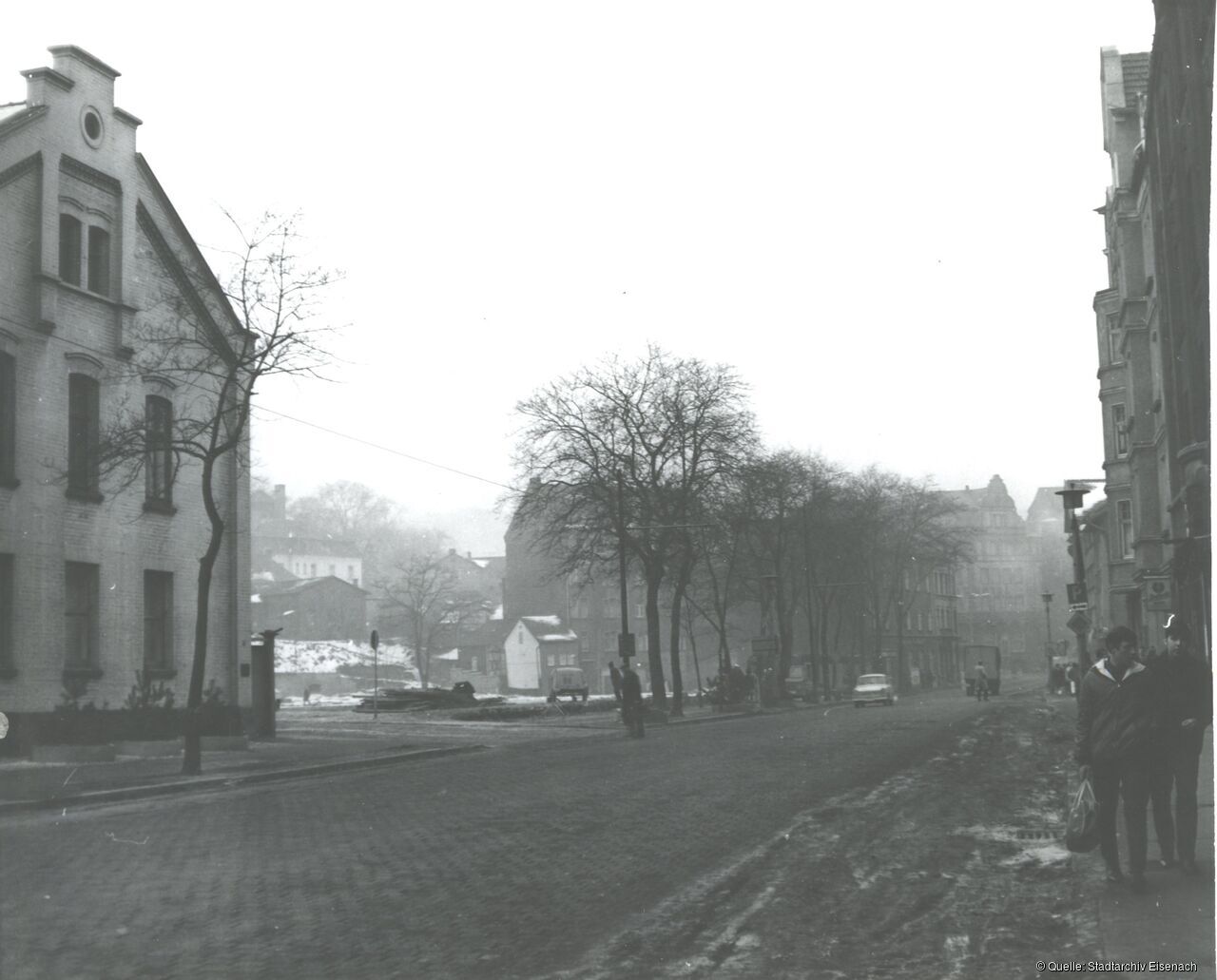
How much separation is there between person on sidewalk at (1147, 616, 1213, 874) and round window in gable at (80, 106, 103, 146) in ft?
72.8

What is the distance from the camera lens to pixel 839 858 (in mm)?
10508

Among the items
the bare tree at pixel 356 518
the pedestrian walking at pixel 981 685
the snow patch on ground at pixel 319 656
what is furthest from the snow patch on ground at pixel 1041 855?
the snow patch on ground at pixel 319 656

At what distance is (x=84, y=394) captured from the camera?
2617 centimetres

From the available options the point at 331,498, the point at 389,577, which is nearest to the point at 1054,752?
the point at 331,498

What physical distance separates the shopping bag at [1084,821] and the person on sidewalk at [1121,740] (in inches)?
1.5

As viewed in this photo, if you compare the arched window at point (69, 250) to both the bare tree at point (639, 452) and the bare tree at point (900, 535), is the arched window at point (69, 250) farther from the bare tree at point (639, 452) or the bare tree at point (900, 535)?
the bare tree at point (900, 535)

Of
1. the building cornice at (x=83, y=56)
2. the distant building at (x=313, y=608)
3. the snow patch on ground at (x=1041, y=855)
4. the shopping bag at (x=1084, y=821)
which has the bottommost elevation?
the snow patch on ground at (x=1041, y=855)

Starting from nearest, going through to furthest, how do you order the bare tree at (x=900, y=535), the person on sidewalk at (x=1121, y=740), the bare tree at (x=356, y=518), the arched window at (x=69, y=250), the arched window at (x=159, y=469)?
the person on sidewalk at (x=1121, y=740) → the arched window at (x=69, y=250) → the arched window at (x=159, y=469) → the bare tree at (x=356, y=518) → the bare tree at (x=900, y=535)

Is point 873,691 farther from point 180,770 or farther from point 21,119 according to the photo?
point 21,119

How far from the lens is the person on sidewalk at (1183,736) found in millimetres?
8688

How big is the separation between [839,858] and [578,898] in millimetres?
2667

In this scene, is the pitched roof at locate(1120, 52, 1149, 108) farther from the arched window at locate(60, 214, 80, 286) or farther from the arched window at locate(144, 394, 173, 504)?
the arched window at locate(60, 214, 80, 286)

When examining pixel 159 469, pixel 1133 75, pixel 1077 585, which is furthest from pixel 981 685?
pixel 159 469

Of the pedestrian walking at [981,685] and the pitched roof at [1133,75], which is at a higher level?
the pitched roof at [1133,75]
